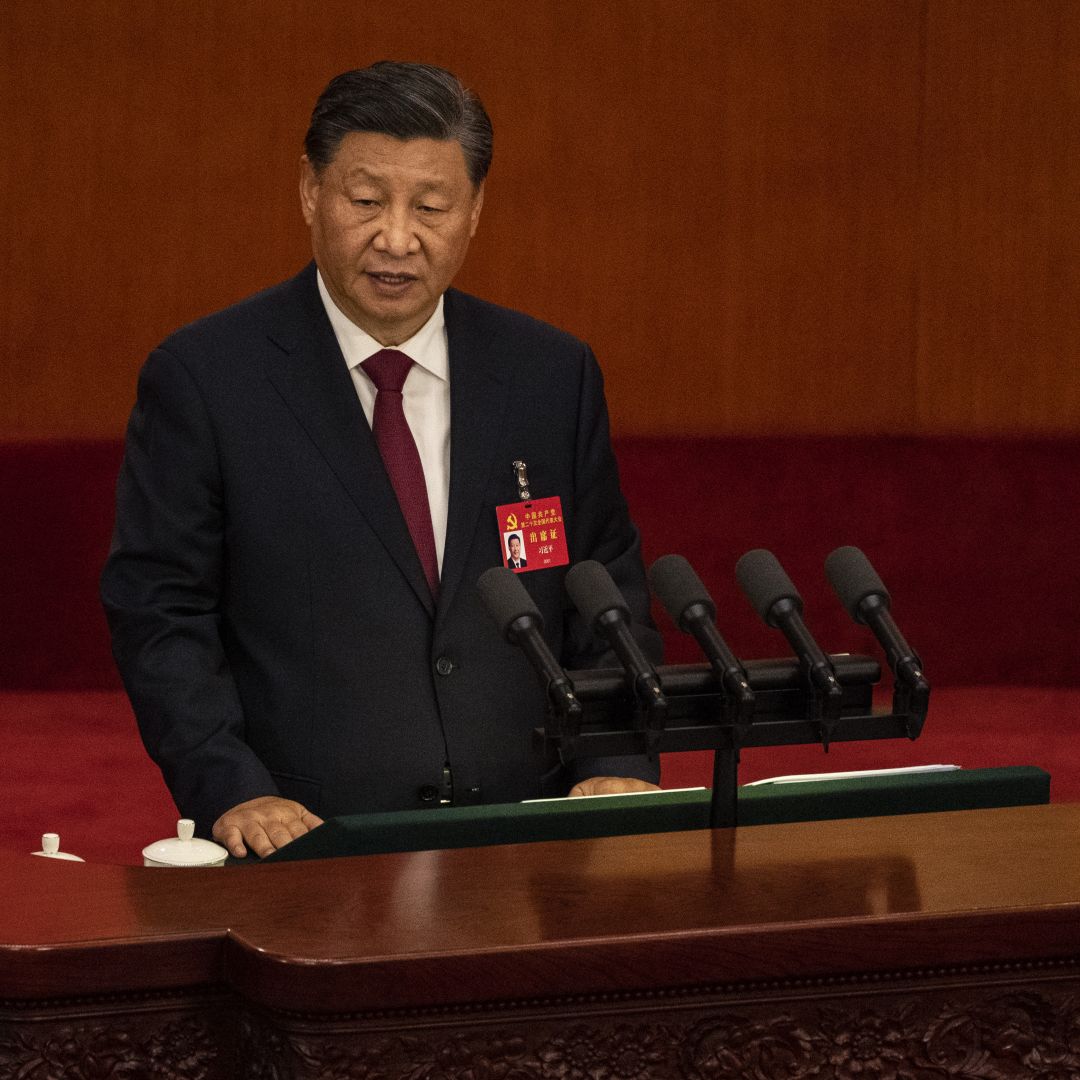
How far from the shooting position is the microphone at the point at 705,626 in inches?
57.5

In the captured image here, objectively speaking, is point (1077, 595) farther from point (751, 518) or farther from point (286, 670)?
point (286, 670)

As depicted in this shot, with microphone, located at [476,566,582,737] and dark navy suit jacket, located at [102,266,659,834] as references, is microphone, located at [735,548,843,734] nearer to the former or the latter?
microphone, located at [476,566,582,737]

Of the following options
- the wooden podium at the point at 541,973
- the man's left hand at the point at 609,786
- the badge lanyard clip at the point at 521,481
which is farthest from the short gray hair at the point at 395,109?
the wooden podium at the point at 541,973

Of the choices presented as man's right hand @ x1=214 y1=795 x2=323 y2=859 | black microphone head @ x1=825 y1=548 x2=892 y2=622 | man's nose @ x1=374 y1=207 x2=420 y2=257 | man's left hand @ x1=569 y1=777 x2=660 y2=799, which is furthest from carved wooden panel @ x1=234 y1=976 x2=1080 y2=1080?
man's nose @ x1=374 y1=207 x2=420 y2=257

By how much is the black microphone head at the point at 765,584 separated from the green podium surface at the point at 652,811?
0.57 ft

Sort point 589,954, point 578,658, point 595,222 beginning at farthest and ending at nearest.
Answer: point 595,222
point 578,658
point 589,954

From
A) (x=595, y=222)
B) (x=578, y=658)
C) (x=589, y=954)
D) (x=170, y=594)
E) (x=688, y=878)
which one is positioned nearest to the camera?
(x=589, y=954)

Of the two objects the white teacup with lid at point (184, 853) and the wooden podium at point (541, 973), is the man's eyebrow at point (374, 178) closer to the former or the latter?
the white teacup with lid at point (184, 853)

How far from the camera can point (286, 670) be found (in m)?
2.06

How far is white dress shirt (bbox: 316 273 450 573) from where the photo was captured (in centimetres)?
212

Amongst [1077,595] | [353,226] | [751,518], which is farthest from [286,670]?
[1077,595]

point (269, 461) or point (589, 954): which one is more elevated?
point (269, 461)

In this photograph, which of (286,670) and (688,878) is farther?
(286,670)

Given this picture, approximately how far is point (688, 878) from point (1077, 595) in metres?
3.34
